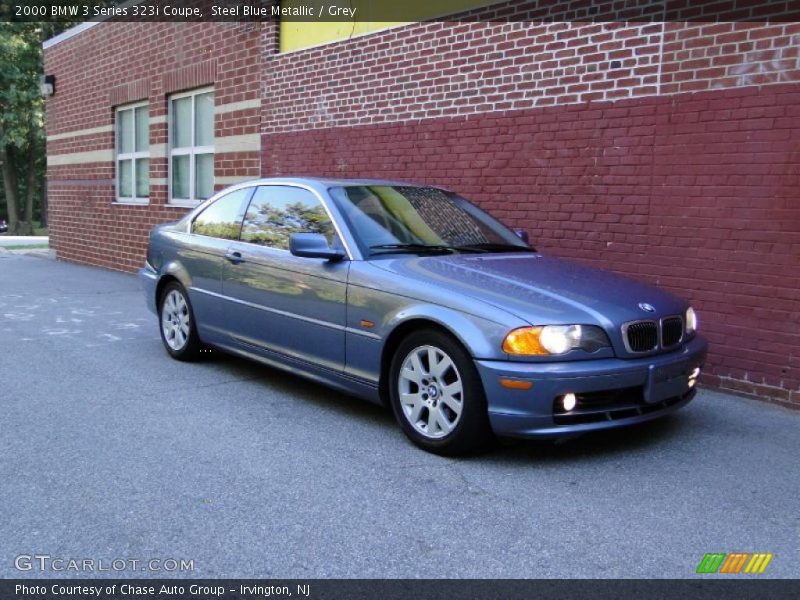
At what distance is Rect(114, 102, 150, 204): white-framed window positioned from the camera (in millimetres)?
14008

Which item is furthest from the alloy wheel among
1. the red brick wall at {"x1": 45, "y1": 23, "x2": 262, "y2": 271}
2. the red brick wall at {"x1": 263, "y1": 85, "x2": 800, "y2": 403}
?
the red brick wall at {"x1": 45, "y1": 23, "x2": 262, "y2": 271}

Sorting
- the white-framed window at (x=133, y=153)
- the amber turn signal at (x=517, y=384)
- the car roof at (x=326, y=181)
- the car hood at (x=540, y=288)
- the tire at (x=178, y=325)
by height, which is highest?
the white-framed window at (x=133, y=153)

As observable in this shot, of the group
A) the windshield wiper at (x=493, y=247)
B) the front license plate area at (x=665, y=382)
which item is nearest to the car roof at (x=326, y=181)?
the windshield wiper at (x=493, y=247)

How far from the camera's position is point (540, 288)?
4.48 m

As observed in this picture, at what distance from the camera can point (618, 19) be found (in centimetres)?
678

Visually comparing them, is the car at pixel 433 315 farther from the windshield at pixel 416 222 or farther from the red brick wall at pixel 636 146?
the red brick wall at pixel 636 146

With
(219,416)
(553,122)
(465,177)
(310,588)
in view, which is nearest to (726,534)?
(310,588)

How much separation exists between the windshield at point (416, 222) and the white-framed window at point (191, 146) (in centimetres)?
724

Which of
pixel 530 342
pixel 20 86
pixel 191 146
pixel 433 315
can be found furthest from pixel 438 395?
pixel 20 86

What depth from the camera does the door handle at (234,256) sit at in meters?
5.86

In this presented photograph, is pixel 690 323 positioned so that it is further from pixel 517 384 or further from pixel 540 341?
pixel 517 384

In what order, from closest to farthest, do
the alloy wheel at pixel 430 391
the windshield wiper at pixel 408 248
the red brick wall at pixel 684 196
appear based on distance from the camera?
1. the alloy wheel at pixel 430 391
2. the windshield wiper at pixel 408 248
3. the red brick wall at pixel 684 196

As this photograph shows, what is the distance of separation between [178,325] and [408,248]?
2.56 m

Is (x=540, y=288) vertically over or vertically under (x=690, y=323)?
over
